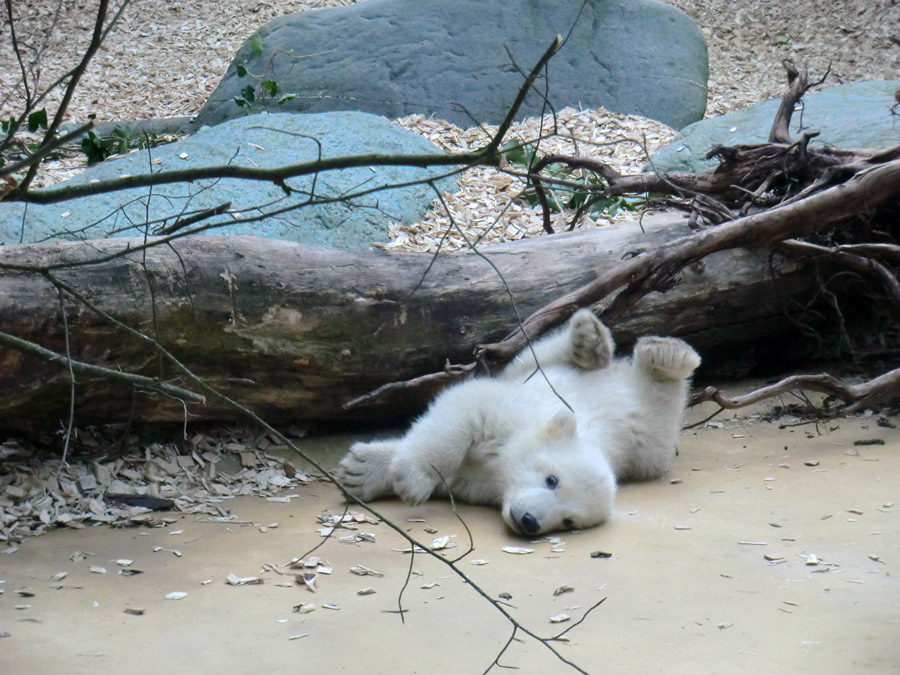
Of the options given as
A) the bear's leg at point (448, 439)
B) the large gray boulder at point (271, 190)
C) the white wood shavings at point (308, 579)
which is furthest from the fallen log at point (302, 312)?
the large gray boulder at point (271, 190)

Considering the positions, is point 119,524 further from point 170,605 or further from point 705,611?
point 705,611

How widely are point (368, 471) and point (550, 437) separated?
0.76 m

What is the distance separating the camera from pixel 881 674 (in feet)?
6.62

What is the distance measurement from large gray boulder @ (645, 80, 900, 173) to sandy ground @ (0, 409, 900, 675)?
3209 millimetres

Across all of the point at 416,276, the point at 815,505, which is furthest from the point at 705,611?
the point at 416,276

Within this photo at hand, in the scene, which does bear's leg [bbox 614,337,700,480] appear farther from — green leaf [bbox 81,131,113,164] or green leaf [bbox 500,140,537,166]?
green leaf [bbox 81,131,113,164]

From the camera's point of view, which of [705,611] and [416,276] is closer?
[705,611]

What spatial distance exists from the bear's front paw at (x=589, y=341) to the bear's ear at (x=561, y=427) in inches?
19.6

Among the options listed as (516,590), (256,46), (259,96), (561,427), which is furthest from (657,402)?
(256,46)

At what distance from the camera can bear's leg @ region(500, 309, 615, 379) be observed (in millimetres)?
3977

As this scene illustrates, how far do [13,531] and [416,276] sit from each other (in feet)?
6.30

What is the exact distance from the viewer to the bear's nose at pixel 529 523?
328cm

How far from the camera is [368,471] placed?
12.3 feet

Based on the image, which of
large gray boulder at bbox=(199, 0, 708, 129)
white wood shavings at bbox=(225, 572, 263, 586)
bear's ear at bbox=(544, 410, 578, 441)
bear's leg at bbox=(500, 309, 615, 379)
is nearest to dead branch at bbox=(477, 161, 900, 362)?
bear's leg at bbox=(500, 309, 615, 379)
